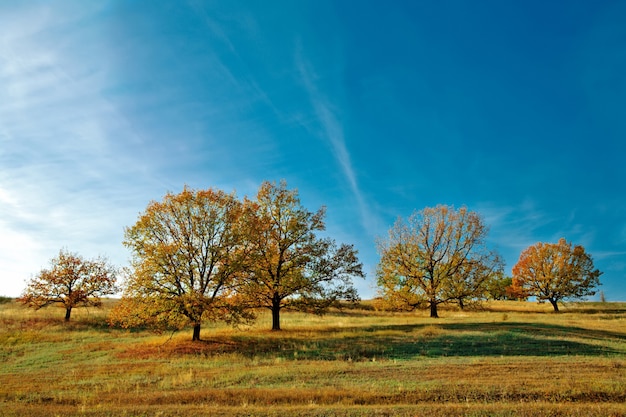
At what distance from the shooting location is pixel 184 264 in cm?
3256

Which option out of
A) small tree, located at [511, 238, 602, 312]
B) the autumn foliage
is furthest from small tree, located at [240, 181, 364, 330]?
small tree, located at [511, 238, 602, 312]

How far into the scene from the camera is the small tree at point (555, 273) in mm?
68500

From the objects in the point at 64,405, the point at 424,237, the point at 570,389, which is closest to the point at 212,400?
the point at 64,405

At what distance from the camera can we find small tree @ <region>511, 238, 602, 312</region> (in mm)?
68500

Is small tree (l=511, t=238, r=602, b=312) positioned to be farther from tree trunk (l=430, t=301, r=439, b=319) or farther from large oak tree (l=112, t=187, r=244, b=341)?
large oak tree (l=112, t=187, r=244, b=341)

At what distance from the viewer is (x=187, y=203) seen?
34.2 m

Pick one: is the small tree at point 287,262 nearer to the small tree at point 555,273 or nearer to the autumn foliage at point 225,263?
the autumn foliage at point 225,263

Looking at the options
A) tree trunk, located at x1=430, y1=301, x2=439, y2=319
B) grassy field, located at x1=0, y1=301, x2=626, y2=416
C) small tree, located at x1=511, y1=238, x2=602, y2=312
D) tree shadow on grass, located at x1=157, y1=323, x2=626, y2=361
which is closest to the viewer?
grassy field, located at x1=0, y1=301, x2=626, y2=416

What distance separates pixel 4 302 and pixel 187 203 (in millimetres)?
51477

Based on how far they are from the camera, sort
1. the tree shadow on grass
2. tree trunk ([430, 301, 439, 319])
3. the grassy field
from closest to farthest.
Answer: the grassy field, the tree shadow on grass, tree trunk ([430, 301, 439, 319])

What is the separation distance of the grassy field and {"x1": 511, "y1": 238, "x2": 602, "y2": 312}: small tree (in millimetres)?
34449

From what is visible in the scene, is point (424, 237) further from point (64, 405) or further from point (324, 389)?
point (64, 405)

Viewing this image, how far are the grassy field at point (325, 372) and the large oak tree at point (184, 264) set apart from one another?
8.41 feet

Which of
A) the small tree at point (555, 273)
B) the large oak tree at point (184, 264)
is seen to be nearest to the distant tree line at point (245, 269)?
the large oak tree at point (184, 264)
